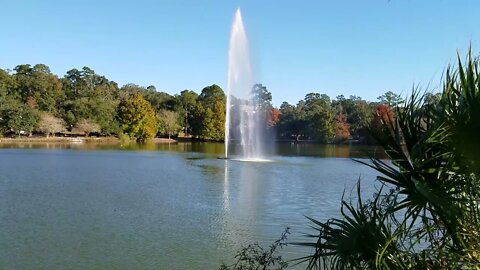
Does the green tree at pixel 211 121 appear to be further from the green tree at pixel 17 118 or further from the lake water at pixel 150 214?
the lake water at pixel 150 214

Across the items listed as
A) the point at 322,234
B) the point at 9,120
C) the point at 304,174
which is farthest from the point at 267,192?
the point at 9,120

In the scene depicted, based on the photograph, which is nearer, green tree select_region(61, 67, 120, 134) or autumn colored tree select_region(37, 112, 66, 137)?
autumn colored tree select_region(37, 112, 66, 137)

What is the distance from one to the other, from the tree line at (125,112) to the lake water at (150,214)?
29.9 meters

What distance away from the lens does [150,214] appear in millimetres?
12125

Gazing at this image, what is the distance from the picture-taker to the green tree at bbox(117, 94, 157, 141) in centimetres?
6209

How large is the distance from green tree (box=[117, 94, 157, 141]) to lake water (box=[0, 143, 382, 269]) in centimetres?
3978

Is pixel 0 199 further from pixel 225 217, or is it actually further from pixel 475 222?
pixel 475 222

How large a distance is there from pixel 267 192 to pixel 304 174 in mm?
6590

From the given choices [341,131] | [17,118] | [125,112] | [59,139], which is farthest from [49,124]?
[341,131]

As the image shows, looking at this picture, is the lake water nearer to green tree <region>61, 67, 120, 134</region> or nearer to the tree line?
the tree line

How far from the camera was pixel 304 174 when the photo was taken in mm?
22797

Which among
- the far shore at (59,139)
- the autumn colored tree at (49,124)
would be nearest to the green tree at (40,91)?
the autumn colored tree at (49,124)

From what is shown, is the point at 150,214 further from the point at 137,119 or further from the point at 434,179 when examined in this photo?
the point at 137,119

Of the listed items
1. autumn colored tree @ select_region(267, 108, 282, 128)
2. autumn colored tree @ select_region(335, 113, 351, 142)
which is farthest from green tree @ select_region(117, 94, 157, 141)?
autumn colored tree @ select_region(335, 113, 351, 142)
